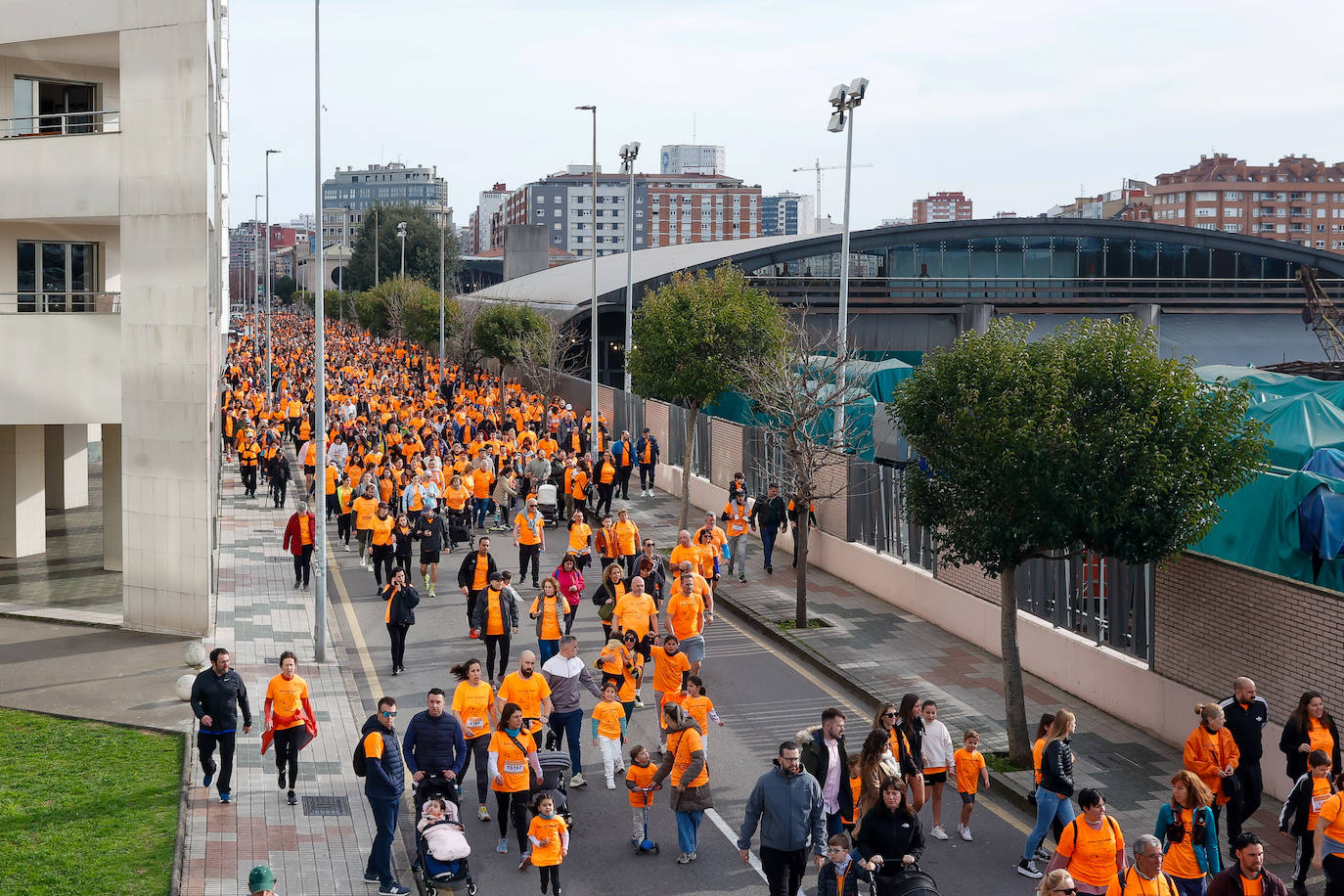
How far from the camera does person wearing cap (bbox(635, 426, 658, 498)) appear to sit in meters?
30.4

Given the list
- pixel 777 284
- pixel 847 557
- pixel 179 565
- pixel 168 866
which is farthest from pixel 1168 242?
pixel 168 866

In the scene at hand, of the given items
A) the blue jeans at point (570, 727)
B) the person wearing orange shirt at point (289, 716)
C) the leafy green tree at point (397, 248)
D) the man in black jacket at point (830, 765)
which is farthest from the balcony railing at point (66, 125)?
the leafy green tree at point (397, 248)

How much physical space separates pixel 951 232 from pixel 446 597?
130ft

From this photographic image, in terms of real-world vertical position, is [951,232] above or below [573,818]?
above

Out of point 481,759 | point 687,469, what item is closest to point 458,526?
point 687,469

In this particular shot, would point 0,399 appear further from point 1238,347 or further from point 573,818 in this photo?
point 1238,347

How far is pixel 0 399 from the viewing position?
1911 cm

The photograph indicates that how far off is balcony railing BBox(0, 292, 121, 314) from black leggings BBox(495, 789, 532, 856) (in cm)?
1387

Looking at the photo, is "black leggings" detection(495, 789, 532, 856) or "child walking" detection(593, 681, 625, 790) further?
"child walking" detection(593, 681, 625, 790)

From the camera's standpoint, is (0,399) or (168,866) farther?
(0,399)

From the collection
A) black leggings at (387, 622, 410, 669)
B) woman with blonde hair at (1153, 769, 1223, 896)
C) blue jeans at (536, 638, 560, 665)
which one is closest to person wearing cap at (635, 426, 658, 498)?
black leggings at (387, 622, 410, 669)

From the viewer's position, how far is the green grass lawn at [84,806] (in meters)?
10.4

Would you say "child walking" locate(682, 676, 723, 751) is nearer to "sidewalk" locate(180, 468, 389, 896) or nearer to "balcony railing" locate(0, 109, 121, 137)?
"sidewalk" locate(180, 468, 389, 896)

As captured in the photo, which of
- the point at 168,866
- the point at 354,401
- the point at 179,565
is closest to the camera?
the point at 168,866
